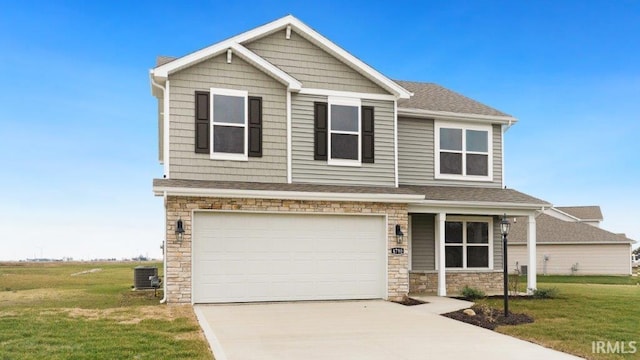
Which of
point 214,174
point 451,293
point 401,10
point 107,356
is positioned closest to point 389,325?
point 107,356

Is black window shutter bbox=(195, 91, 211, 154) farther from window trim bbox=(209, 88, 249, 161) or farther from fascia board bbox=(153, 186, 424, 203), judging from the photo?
fascia board bbox=(153, 186, 424, 203)

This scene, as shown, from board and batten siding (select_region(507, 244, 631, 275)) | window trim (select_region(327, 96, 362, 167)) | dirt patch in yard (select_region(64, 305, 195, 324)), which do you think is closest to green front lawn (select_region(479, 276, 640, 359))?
window trim (select_region(327, 96, 362, 167))

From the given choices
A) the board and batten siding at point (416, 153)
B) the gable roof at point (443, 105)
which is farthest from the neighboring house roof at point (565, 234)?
the board and batten siding at point (416, 153)

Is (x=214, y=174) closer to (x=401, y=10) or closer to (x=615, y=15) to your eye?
(x=401, y=10)

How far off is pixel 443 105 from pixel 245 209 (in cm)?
777

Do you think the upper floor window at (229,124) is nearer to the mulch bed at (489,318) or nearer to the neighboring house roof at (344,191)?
the neighboring house roof at (344,191)

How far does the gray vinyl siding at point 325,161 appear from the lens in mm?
14797

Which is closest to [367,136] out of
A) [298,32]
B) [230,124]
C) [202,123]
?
[298,32]

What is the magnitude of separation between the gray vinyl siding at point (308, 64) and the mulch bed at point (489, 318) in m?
6.41

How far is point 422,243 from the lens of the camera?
17.5 m

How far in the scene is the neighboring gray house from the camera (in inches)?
1355

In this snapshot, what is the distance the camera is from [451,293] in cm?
1711

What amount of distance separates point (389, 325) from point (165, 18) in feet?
40.6

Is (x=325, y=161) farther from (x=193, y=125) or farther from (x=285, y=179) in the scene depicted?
(x=193, y=125)
